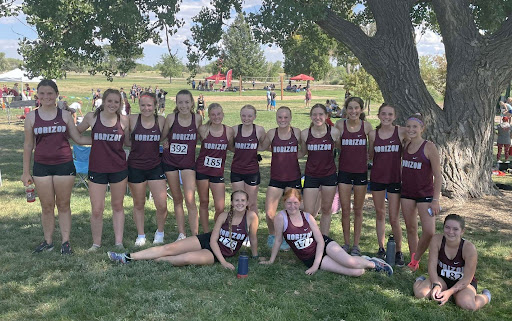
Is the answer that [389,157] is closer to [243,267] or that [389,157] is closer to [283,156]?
[283,156]

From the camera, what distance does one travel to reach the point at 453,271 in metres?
3.97

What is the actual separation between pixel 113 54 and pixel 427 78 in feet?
67.1

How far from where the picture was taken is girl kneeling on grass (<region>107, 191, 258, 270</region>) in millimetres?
4613

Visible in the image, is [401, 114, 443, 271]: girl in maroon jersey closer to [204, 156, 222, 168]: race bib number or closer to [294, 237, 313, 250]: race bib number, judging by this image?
[294, 237, 313, 250]: race bib number

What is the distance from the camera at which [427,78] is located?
25.9 meters

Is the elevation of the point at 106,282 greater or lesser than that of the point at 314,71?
lesser

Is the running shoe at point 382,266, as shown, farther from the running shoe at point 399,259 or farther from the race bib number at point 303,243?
the race bib number at point 303,243

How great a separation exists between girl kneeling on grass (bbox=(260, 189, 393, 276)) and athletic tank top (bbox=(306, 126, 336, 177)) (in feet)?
1.44

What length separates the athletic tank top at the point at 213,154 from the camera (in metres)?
5.09

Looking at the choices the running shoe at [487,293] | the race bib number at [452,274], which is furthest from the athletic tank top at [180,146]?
the running shoe at [487,293]

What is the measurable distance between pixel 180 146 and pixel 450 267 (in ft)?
10.2

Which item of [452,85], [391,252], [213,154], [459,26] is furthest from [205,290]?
[459,26]

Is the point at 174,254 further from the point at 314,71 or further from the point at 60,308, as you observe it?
the point at 314,71

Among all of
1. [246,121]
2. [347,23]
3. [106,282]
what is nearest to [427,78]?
[347,23]
